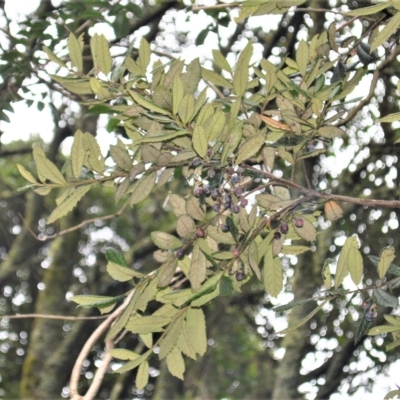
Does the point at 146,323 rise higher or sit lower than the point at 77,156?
lower

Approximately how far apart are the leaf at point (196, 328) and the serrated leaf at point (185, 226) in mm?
162

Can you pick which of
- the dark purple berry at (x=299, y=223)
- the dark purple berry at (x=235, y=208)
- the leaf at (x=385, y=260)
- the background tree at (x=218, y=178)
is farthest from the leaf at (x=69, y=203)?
the leaf at (x=385, y=260)

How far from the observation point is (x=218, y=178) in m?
1.15

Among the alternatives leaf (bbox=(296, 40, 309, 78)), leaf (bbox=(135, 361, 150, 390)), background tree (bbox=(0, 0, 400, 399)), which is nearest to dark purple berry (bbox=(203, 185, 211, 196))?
background tree (bbox=(0, 0, 400, 399))

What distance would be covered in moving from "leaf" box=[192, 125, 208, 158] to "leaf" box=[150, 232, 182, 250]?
0.69ft

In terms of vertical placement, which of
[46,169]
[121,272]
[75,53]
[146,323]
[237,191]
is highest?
[75,53]

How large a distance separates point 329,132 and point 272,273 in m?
0.31

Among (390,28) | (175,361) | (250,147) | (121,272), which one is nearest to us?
(390,28)

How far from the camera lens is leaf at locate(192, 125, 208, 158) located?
1.06 meters

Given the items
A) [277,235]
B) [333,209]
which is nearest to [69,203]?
[277,235]

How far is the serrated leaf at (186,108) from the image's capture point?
1.09 meters

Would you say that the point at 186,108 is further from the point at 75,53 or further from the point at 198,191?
the point at 75,53

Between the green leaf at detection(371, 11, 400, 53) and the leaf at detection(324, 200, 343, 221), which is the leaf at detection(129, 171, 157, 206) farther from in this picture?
the green leaf at detection(371, 11, 400, 53)

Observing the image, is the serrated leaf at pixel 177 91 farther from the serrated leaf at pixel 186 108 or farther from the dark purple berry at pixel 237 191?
the dark purple berry at pixel 237 191
